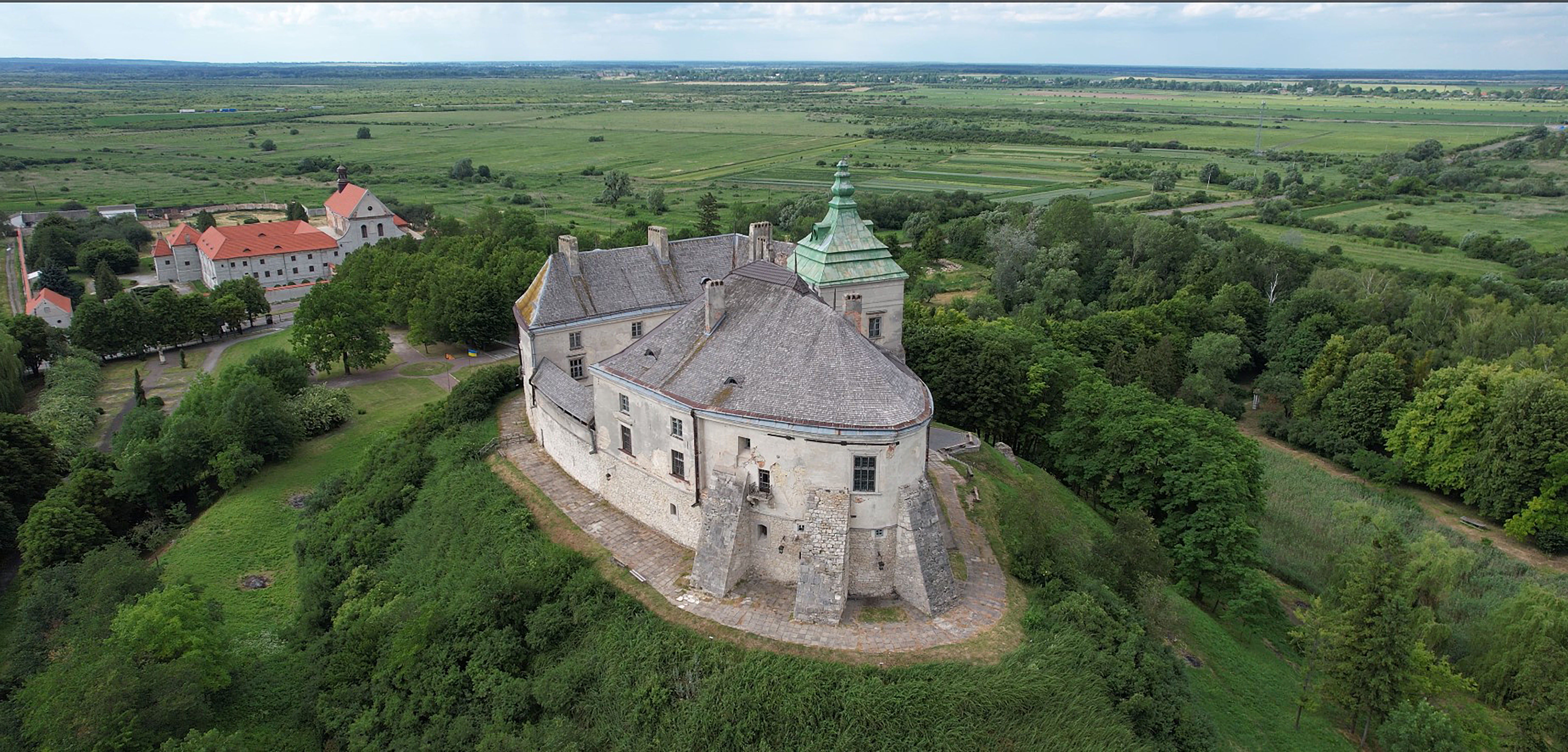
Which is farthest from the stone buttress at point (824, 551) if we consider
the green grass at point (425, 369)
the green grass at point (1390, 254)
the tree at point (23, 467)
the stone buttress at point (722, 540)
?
the green grass at point (1390, 254)

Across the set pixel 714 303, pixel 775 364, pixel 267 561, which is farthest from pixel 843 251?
pixel 267 561

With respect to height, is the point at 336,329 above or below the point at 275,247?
below

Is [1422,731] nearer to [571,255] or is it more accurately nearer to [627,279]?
[627,279]

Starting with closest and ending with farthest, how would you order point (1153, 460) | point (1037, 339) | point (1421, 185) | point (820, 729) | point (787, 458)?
point (820, 729)
point (787, 458)
point (1153, 460)
point (1037, 339)
point (1421, 185)

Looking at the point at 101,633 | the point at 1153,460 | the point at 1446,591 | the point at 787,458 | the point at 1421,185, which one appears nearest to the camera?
the point at 787,458

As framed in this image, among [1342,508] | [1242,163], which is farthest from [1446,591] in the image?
[1242,163]

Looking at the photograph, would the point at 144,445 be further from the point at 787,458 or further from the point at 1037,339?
the point at 1037,339
